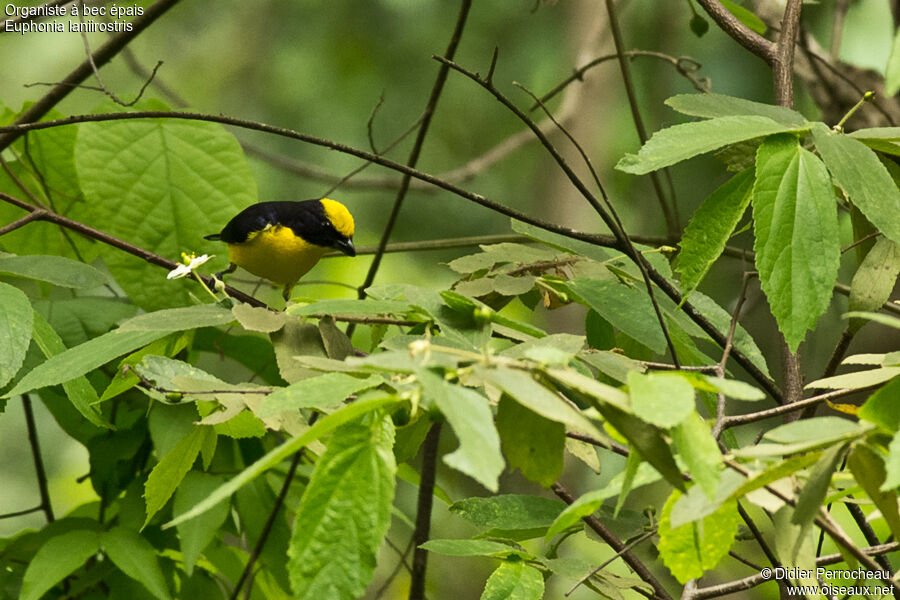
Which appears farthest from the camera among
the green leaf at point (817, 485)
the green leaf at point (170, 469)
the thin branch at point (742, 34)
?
the thin branch at point (742, 34)

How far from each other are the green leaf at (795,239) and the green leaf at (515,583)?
37 cm

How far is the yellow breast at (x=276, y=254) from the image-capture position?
2697 millimetres

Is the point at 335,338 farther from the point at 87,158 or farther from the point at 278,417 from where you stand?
the point at 87,158

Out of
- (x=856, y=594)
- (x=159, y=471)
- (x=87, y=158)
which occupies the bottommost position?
(x=856, y=594)

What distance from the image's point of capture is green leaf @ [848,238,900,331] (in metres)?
1.08

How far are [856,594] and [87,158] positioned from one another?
4.60ft

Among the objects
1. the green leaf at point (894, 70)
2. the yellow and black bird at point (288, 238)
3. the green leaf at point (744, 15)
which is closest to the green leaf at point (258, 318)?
the green leaf at point (894, 70)

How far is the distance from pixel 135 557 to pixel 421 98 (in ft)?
14.9

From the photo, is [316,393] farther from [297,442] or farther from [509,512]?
[509,512]

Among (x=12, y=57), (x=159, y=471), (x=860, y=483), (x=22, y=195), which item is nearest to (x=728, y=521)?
(x=860, y=483)

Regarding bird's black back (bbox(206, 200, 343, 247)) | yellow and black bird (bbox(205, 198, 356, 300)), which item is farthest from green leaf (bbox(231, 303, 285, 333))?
bird's black back (bbox(206, 200, 343, 247))

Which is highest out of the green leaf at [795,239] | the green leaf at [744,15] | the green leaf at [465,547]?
the green leaf at [744,15]

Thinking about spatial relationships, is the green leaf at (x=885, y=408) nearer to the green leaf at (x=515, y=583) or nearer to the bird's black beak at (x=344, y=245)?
the green leaf at (x=515, y=583)

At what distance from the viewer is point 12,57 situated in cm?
497
